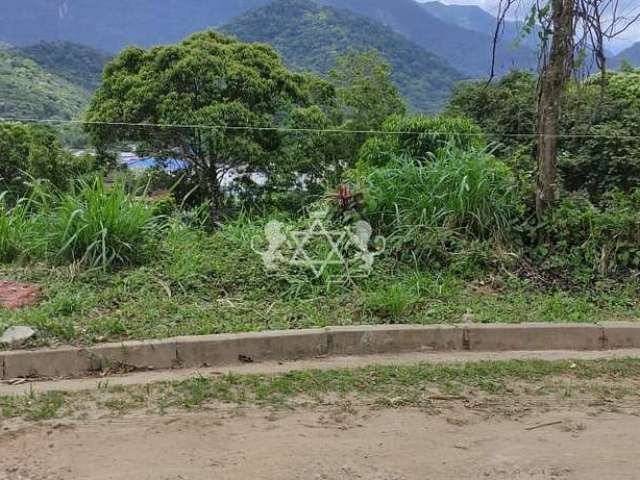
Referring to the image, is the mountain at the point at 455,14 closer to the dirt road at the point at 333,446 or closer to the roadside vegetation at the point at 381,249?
the roadside vegetation at the point at 381,249

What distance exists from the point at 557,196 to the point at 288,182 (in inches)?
332

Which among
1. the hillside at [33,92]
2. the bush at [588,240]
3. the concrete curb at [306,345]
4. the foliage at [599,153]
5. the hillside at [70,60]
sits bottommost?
the concrete curb at [306,345]

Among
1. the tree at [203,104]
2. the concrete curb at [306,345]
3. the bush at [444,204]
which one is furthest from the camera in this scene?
the tree at [203,104]

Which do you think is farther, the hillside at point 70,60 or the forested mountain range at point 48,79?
the hillside at point 70,60

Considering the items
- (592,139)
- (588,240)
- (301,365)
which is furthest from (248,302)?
(592,139)

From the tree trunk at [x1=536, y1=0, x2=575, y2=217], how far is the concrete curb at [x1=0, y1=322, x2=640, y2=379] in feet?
5.00

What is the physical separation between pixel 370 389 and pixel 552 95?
10.7 ft

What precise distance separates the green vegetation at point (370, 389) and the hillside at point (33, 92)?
1892 centimetres

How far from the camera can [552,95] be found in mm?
5445

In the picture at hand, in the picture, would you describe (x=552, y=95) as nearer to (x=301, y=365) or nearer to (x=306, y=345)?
(x=306, y=345)

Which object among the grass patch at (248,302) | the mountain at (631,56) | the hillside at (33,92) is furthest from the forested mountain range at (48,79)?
the mountain at (631,56)

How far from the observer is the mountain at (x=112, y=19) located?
8775 cm

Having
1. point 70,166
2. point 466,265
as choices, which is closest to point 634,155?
point 466,265

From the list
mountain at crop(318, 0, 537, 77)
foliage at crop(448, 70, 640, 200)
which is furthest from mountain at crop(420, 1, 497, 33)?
foliage at crop(448, 70, 640, 200)
